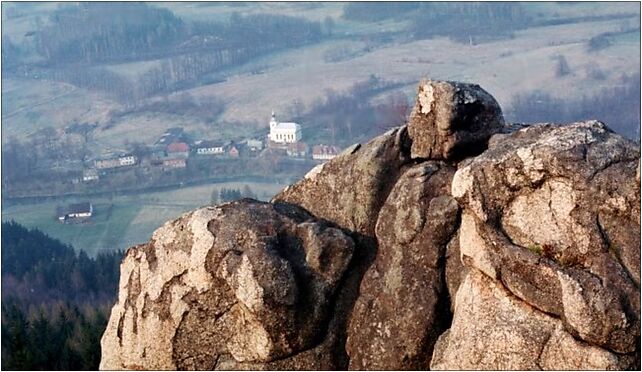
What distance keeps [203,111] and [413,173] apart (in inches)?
3320

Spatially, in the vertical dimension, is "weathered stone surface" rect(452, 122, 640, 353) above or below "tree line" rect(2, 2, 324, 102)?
above

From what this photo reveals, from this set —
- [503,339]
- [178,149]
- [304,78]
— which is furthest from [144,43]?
[503,339]

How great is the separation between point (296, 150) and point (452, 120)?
57.0 metres

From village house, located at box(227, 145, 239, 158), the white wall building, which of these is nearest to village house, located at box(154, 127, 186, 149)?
the white wall building

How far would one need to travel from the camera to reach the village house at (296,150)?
71125mm

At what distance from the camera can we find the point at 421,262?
13789mm

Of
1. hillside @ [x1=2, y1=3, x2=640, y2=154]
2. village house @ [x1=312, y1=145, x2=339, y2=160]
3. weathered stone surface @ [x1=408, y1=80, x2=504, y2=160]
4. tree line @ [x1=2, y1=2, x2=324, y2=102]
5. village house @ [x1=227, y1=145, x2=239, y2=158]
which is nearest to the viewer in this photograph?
weathered stone surface @ [x1=408, y1=80, x2=504, y2=160]

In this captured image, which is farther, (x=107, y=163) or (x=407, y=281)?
(x=107, y=163)

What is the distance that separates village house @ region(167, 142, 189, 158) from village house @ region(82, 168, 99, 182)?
19.5 ft

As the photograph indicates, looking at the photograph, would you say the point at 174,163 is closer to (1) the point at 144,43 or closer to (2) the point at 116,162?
(2) the point at 116,162

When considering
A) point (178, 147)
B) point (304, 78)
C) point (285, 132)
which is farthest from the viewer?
point (304, 78)

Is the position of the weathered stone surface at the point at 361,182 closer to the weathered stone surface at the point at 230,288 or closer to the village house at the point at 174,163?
the weathered stone surface at the point at 230,288

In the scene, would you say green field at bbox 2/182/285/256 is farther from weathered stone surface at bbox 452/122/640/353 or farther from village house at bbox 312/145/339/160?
weathered stone surface at bbox 452/122/640/353

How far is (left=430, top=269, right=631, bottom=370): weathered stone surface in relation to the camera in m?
11.8
